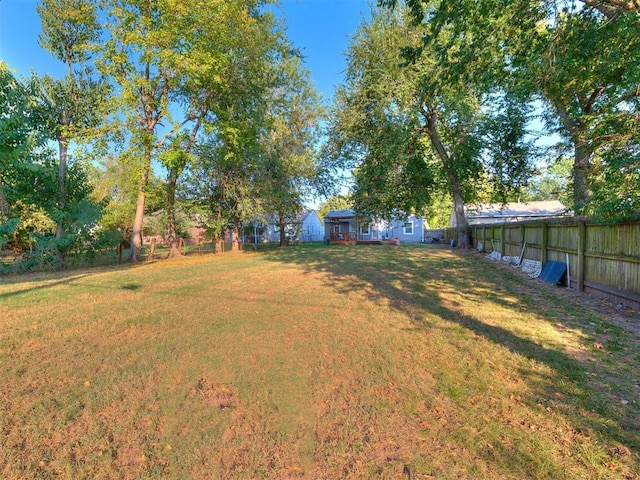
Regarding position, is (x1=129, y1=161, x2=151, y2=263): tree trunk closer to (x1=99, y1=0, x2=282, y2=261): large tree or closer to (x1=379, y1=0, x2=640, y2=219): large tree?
(x1=99, y1=0, x2=282, y2=261): large tree

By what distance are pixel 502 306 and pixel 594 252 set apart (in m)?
2.37

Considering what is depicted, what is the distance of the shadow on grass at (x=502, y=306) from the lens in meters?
2.58

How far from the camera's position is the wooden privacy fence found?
529 centimetres

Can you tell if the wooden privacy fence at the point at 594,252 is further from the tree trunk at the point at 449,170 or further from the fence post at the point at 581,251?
the tree trunk at the point at 449,170

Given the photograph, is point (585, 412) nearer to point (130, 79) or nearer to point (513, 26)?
point (513, 26)

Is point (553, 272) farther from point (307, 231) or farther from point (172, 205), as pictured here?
point (307, 231)

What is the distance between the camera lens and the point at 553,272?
7.95 m

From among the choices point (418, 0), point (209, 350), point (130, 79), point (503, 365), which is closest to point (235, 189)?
point (130, 79)

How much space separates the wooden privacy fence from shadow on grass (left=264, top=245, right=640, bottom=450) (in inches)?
30.6

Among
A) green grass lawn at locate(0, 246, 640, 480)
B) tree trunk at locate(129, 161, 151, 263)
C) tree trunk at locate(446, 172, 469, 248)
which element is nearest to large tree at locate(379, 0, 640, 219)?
green grass lawn at locate(0, 246, 640, 480)

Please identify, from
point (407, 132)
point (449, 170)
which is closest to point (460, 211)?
point (449, 170)

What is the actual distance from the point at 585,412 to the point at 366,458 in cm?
181

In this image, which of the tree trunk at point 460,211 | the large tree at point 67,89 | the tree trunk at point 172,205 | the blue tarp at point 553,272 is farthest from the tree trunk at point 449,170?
the large tree at point 67,89

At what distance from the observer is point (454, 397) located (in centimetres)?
282
